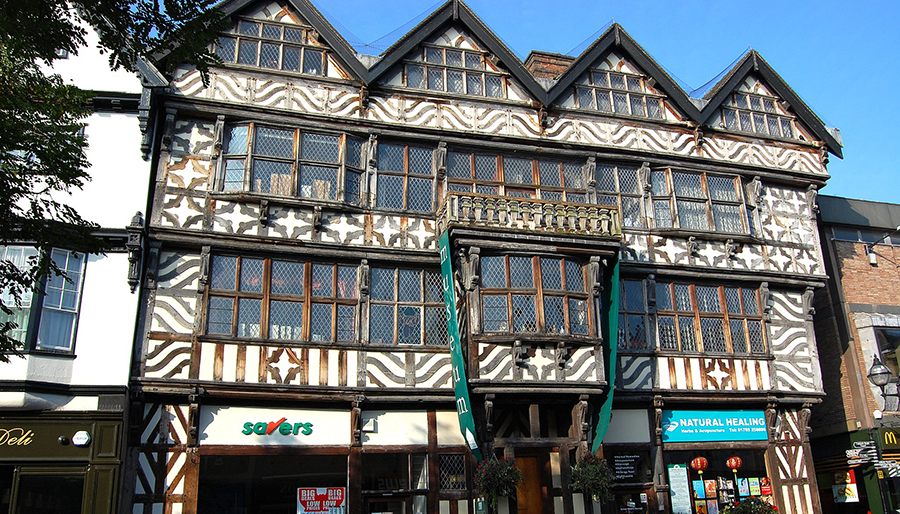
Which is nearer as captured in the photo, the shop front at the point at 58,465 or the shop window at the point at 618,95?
the shop front at the point at 58,465

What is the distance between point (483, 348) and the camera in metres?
15.4

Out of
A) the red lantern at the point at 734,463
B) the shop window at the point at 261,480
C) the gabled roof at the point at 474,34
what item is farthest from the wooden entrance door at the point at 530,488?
the gabled roof at the point at 474,34

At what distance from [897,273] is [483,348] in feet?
43.7

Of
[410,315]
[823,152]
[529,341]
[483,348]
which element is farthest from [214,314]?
[823,152]

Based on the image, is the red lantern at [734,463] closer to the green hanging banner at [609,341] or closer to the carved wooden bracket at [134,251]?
the green hanging banner at [609,341]

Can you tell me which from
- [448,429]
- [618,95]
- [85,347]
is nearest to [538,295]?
[448,429]

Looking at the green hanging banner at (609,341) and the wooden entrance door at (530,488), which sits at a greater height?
the green hanging banner at (609,341)

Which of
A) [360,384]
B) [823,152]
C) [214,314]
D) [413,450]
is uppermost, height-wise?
[823,152]

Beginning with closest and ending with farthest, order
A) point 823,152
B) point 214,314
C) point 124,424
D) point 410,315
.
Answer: point 124,424 < point 214,314 < point 410,315 < point 823,152

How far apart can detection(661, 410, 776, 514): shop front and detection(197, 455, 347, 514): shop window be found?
7.51m

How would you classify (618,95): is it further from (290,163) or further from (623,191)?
(290,163)

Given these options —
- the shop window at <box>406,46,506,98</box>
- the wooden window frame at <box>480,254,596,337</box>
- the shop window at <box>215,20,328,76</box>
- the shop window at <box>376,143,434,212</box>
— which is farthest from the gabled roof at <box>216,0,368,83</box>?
the wooden window frame at <box>480,254,596,337</box>

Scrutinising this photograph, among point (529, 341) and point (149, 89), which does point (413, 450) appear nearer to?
point (529, 341)

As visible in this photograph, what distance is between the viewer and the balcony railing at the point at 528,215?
52.7 feet
